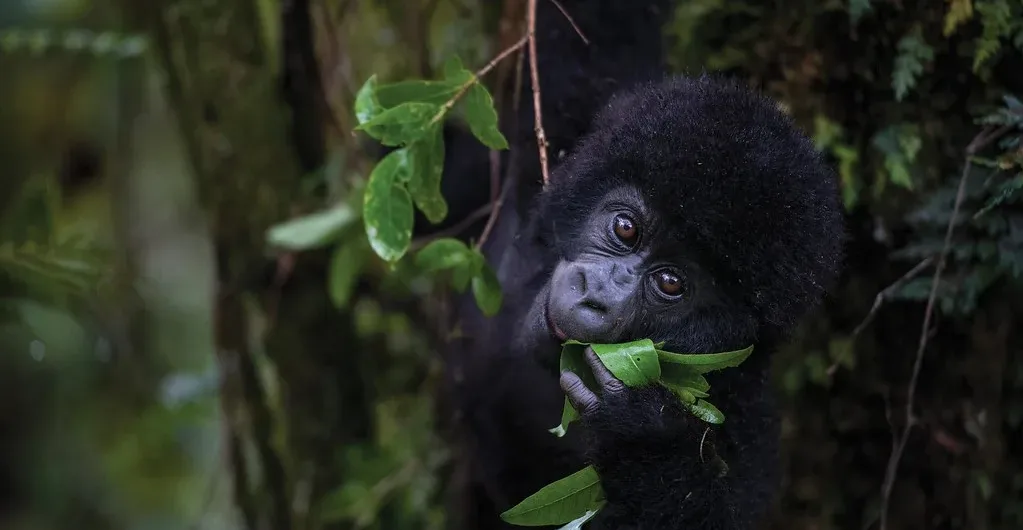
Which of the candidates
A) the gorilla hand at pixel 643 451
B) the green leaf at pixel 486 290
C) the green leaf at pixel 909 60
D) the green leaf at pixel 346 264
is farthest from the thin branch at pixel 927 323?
the green leaf at pixel 346 264

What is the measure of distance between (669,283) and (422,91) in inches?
24.3

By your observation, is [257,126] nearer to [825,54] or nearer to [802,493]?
[825,54]

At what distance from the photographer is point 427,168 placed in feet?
5.16

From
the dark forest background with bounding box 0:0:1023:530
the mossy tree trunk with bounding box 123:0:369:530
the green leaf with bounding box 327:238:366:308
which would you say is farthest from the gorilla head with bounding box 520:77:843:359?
the mossy tree trunk with bounding box 123:0:369:530

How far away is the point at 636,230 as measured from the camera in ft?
5.49

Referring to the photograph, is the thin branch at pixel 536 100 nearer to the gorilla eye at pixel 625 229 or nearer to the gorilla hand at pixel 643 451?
the gorilla eye at pixel 625 229

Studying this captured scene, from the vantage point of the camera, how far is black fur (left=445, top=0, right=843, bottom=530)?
1.54 metres

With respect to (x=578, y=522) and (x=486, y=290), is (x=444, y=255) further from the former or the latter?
(x=578, y=522)

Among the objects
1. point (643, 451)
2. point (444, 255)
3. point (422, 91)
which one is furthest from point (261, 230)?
point (643, 451)

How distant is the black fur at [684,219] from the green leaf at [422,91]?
0.38 m

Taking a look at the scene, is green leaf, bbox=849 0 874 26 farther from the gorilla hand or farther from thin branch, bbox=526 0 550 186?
the gorilla hand

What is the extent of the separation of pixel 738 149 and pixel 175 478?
3236 millimetres

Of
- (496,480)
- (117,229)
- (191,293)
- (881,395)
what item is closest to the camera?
(881,395)

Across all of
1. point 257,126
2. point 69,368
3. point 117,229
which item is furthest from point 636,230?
point 69,368
